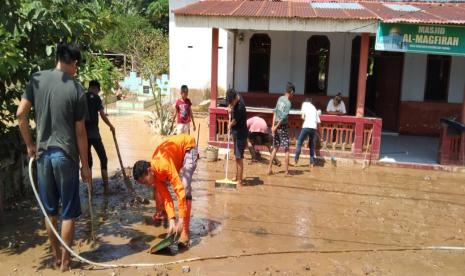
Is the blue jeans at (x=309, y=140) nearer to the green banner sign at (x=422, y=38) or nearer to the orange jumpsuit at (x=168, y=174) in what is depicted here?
the green banner sign at (x=422, y=38)

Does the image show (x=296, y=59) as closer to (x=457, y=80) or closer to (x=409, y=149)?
(x=409, y=149)

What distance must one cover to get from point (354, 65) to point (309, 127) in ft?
16.4

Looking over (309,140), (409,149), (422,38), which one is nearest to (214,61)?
(309,140)

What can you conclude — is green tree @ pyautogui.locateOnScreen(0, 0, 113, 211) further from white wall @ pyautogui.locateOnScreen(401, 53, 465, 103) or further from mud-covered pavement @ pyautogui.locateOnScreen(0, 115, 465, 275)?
white wall @ pyautogui.locateOnScreen(401, 53, 465, 103)

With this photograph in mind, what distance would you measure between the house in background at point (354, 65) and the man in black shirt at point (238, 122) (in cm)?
267

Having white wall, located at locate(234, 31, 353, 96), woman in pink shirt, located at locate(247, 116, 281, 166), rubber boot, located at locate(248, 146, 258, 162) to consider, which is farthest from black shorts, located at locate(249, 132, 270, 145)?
white wall, located at locate(234, 31, 353, 96)

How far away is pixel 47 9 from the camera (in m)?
5.97

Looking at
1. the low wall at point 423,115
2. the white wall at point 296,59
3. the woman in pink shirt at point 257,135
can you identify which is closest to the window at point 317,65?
the white wall at point 296,59

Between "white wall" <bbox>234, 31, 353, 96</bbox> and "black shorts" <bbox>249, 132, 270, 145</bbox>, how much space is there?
12.6ft

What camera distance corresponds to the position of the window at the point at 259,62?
1445 centimetres

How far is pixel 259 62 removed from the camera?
14.6m

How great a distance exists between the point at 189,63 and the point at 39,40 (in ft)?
39.1

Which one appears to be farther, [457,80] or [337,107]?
[457,80]

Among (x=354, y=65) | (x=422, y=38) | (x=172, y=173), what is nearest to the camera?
(x=172, y=173)
